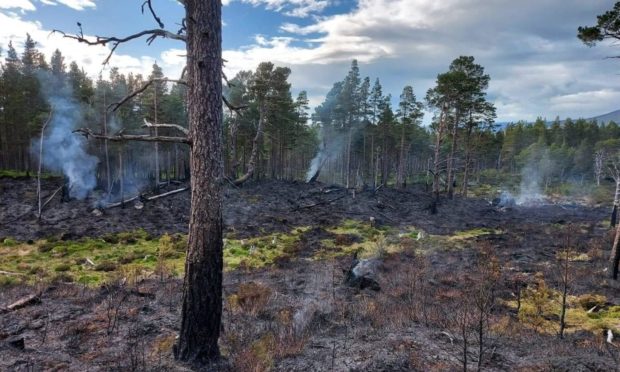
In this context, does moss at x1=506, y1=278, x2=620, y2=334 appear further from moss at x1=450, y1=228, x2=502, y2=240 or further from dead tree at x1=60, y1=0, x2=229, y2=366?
moss at x1=450, y1=228, x2=502, y2=240

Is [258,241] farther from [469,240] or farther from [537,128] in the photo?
[537,128]

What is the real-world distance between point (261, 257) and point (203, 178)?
45.5 feet

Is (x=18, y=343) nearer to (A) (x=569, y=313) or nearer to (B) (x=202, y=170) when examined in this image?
(B) (x=202, y=170)

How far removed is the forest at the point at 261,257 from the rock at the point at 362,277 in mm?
55

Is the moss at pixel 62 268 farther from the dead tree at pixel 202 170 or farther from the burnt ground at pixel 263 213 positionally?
the dead tree at pixel 202 170

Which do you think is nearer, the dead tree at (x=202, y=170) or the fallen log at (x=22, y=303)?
the dead tree at (x=202, y=170)

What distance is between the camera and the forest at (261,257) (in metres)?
5.30

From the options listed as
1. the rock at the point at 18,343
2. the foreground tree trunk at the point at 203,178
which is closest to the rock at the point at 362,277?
the foreground tree trunk at the point at 203,178

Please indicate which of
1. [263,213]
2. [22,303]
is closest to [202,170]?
[22,303]

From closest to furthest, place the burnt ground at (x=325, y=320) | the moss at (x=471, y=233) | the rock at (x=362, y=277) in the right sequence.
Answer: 1. the burnt ground at (x=325, y=320)
2. the rock at (x=362, y=277)
3. the moss at (x=471, y=233)

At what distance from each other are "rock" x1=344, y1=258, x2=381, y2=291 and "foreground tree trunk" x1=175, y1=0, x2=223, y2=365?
8.44 meters

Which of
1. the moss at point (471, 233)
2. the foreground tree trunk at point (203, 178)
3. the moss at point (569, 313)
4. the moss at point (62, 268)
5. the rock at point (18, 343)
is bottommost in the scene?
the moss at point (471, 233)

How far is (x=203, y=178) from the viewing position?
5195mm

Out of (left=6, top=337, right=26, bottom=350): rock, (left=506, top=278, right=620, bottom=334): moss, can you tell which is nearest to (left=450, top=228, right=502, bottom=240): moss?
(left=506, top=278, right=620, bottom=334): moss
